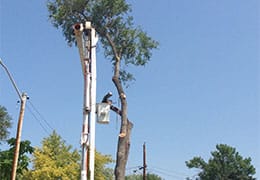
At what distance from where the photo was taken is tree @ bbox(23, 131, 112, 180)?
3627 cm

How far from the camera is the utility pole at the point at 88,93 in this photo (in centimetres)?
509

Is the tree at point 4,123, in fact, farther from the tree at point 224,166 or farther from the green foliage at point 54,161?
the tree at point 224,166

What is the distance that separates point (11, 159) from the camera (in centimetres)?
1764

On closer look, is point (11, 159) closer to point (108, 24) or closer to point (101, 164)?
point (108, 24)

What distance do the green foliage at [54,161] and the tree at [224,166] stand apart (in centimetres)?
2445

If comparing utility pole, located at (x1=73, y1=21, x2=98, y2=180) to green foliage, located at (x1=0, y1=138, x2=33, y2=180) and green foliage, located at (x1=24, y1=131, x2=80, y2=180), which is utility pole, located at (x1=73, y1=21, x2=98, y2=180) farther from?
green foliage, located at (x1=24, y1=131, x2=80, y2=180)

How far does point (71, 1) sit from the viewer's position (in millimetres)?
17953

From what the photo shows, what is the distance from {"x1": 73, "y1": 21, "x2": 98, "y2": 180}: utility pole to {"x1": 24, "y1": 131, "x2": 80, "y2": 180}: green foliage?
31.5 meters

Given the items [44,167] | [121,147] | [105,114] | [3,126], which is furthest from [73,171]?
[105,114]

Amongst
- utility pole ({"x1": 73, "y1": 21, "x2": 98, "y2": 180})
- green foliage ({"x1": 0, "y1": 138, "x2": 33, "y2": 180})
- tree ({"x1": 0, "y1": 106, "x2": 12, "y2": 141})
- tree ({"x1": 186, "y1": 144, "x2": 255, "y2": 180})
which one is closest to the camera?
utility pole ({"x1": 73, "y1": 21, "x2": 98, "y2": 180})

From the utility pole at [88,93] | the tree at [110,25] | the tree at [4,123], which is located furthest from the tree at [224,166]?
the utility pole at [88,93]

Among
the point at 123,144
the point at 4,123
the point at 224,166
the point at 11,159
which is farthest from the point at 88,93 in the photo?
the point at 224,166

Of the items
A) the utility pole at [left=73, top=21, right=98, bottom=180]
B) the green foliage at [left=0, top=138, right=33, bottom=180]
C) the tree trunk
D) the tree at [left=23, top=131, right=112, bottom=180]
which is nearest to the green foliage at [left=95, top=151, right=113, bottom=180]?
the tree at [left=23, top=131, right=112, bottom=180]

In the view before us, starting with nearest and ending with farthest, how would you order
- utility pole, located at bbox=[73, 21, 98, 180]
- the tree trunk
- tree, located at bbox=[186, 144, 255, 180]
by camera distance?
utility pole, located at bbox=[73, 21, 98, 180], the tree trunk, tree, located at bbox=[186, 144, 255, 180]
